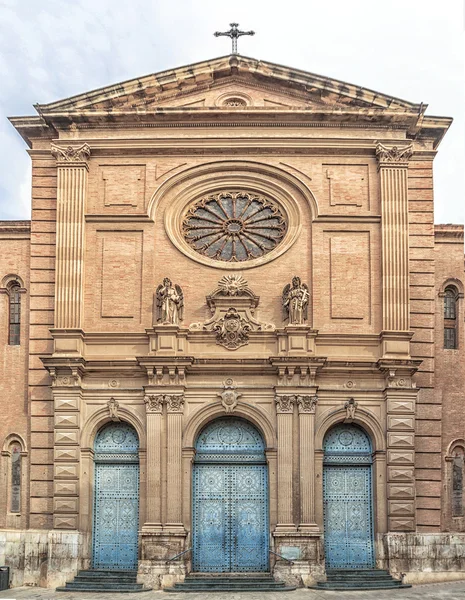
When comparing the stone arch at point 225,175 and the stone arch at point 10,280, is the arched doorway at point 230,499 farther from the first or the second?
the stone arch at point 10,280

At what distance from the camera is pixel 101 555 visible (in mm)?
30734

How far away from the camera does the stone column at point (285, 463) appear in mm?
30219

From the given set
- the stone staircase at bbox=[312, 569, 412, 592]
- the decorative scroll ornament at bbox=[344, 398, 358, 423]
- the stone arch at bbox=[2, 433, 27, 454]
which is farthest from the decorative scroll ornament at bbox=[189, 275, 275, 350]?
the stone staircase at bbox=[312, 569, 412, 592]

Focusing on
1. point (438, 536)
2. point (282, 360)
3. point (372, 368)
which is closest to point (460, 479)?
point (438, 536)

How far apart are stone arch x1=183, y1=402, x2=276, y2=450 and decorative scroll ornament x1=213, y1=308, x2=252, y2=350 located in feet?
5.63

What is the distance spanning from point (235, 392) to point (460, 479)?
6.87m

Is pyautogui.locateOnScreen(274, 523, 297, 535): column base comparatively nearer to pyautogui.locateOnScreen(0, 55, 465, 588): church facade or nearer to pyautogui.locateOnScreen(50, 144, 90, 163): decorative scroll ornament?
pyautogui.locateOnScreen(0, 55, 465, 588): church facade

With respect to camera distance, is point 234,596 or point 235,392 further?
point 235,392

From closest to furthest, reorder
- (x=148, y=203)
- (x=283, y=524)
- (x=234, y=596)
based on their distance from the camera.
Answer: (x=234, y=596) < (x=283, y=524) < (x=148, y=203)

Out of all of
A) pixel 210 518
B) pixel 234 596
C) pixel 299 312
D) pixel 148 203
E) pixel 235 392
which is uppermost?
pixel 148 203

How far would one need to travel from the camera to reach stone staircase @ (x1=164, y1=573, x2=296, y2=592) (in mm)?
28688

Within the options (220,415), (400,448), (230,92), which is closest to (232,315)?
(220,415)

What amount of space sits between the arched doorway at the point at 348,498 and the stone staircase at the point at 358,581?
0.55 m

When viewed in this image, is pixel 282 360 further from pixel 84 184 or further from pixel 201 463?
pixel 84 184
